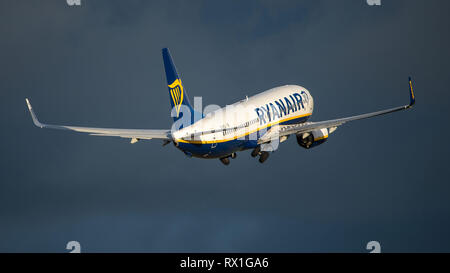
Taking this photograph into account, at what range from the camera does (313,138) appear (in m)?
84.1

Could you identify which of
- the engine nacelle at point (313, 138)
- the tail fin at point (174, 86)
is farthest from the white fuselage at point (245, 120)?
the engine nacelle at point (313, 138)

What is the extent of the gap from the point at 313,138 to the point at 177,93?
18060 millimetres

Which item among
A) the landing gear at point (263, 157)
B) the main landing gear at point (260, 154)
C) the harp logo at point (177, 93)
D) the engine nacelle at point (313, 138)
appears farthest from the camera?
the engine nacelle at point (313, 138)

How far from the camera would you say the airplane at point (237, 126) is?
2778 inches

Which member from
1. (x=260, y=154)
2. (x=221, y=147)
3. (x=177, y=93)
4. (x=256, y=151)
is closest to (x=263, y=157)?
(x=260, y=154)

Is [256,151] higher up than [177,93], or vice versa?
[177,93]

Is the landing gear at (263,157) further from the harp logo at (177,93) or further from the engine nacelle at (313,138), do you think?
the harp logo at (177,93)

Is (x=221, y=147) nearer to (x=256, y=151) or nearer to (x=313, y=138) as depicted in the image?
(x=256, y=151)

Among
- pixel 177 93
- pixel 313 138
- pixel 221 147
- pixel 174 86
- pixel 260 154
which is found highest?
pixel 313 138

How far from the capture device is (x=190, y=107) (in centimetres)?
7131

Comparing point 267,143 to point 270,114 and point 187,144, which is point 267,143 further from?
point 187,144

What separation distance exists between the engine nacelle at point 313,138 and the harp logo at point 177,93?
1742 cm
